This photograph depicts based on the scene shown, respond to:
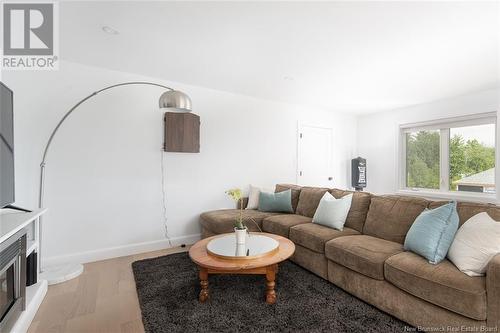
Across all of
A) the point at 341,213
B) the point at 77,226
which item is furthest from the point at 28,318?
the point at 341,213

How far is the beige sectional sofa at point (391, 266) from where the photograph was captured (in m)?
1.47

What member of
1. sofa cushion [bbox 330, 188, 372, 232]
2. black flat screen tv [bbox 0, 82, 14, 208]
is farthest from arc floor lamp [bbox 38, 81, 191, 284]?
sofa cushion [bbox 330, 188, 372, 232]

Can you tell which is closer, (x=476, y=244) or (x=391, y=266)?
(x=476, y=244)

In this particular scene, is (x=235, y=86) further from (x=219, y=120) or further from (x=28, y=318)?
(x=28, y=318)

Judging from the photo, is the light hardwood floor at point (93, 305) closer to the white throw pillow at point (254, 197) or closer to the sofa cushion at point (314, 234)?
the sofa cushion at point (314, 234)

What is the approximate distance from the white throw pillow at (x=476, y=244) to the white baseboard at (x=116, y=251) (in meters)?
3.00

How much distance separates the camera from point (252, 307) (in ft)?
6.49

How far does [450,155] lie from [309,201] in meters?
2.89

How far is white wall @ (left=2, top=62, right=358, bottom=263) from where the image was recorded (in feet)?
9.01

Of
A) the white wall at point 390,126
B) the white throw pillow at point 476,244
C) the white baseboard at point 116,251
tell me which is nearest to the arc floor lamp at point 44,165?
the white baseboard at point 116,251

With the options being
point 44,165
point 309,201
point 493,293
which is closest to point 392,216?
point 493,293

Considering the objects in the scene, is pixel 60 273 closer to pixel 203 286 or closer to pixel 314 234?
pixel 203 286

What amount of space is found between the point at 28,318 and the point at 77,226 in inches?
49.9

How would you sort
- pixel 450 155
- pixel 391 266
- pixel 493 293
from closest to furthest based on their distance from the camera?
pixel 493 293 → pixel 391 266 → pixel 450 155
